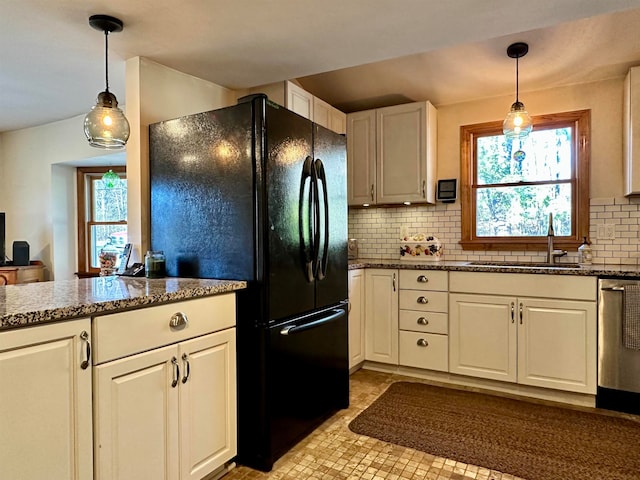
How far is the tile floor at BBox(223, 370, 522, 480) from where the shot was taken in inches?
75.7

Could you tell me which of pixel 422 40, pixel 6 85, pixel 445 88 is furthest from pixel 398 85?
pixel 6 85

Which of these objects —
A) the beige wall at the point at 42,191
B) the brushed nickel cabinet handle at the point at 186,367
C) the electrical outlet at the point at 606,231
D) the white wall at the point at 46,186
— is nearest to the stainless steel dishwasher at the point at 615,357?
the electrical outlet at the point at 606,231

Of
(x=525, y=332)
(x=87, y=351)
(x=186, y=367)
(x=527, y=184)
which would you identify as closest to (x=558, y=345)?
(x=525, y=332)

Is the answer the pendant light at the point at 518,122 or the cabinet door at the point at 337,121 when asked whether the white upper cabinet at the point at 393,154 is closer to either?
the cabinet door at the point at 337,121

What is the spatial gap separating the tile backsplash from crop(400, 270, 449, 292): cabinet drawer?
2.10 feet

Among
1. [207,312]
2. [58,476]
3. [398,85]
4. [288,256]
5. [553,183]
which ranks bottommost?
[58,476]

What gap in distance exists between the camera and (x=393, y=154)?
11.9 ft

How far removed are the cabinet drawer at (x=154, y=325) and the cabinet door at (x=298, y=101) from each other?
5.28ft

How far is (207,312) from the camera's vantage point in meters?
1.81

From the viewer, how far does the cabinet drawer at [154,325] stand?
141cm

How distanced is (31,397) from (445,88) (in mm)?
3389

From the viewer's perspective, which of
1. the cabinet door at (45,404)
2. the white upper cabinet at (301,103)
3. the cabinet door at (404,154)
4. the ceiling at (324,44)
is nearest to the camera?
the cabinet door at (45,404)

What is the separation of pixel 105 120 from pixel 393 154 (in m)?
2.35

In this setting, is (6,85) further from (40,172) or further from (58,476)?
(58,476)
